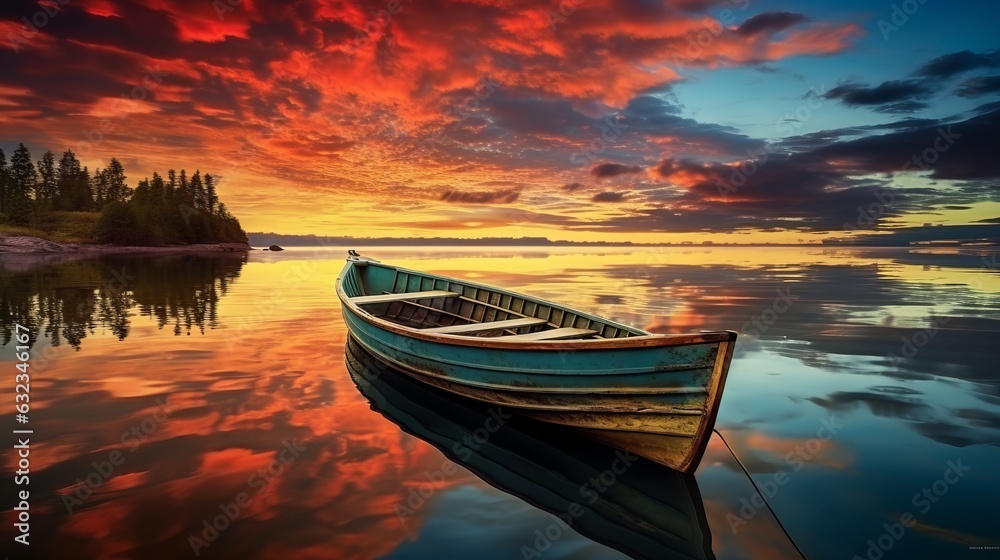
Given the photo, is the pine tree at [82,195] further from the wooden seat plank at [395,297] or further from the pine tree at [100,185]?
the wooden seat plank at [395,297]

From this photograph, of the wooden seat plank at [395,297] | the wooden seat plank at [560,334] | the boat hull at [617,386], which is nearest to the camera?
the boat hull at [617,386]

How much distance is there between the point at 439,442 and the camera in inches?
320

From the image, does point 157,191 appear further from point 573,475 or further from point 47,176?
point 573,475
